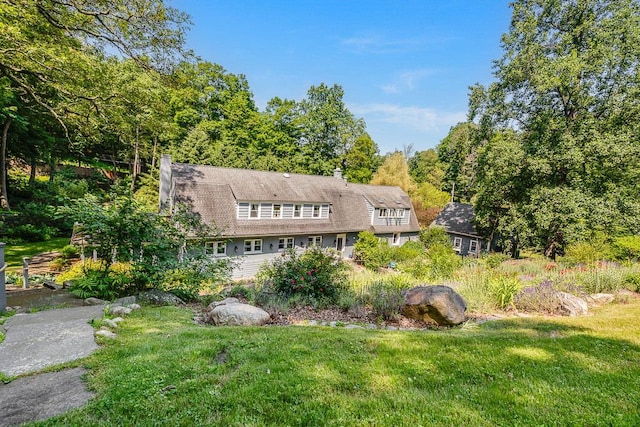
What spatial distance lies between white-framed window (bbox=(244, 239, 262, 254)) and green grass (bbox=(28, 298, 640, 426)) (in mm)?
13052

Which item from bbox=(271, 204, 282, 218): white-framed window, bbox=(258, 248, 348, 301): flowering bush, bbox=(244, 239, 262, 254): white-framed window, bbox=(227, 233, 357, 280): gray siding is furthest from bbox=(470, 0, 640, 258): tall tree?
bbox=(244, 239, 262, 254): white-framed window

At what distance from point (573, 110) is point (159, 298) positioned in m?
23.5

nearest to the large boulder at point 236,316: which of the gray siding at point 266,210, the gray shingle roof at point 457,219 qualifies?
the gray siding at point 266,210

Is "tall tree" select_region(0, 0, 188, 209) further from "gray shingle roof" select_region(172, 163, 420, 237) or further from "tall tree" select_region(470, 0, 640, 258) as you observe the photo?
"tall tree" select_region(470, 0, 640, 258)

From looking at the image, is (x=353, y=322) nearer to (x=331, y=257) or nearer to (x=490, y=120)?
(x=331, y=257)

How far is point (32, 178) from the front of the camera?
23188 mm

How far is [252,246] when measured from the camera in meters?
18.5

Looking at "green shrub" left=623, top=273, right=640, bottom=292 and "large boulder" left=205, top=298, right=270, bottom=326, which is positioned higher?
"green shrub" left=623, top=273, right=640, bottom=292

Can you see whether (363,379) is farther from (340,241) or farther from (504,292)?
(340,241)

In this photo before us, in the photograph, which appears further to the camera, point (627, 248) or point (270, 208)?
point (270, 208)

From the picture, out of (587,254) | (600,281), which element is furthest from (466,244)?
(600,281)

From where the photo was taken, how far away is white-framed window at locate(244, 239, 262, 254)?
18.3 meters

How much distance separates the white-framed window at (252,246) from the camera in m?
18.3

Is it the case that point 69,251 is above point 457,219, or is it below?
below
